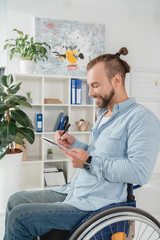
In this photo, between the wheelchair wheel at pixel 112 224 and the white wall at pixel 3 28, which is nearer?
the wheelchair wheel at pixel 112 224

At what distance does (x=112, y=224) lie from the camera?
1.14 metres

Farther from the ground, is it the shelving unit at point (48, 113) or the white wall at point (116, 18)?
the white wall at point (116, 18)

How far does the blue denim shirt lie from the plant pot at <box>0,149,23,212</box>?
118cm

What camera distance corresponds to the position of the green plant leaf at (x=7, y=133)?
6.72 ft

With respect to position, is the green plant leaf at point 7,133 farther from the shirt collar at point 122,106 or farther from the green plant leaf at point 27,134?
the shirt collar at point 122,106

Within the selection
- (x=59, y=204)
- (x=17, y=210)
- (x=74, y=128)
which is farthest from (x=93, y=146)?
(x=74, y=128)

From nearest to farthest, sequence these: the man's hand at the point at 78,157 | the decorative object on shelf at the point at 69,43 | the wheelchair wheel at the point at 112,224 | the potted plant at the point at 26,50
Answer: the wheelchair wheel at the point at 112,224 < the man's hand at the point at 78,157 < the potted plant at the point at 26,50 < the decorative object on shelf at the point at 69,43

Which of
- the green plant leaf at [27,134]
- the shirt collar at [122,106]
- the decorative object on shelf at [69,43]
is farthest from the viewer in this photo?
the decorative object on shelf at [69,43]

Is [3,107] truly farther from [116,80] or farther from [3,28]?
[3,28]

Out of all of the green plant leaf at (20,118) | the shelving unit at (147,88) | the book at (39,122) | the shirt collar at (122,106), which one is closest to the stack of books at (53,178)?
the book at (39,122)

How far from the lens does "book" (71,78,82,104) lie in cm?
308

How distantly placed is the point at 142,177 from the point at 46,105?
2.08 meters

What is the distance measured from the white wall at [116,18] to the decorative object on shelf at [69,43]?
0.09 meters

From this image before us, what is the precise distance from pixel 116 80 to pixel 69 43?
2116mm
